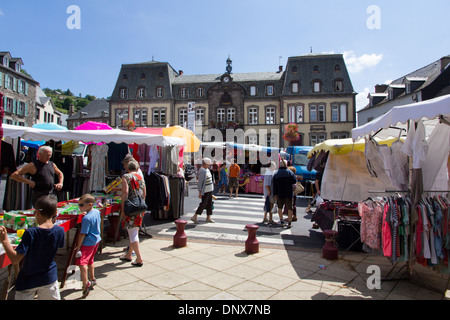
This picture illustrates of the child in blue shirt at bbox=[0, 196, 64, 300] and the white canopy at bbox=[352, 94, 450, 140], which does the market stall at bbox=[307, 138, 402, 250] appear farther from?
the child in blue shirt at bbox=[0, 196, 64, 300]

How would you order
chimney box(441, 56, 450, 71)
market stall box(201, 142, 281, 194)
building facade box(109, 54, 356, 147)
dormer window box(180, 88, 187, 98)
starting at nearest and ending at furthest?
market stall box(201, 142, 281, 194) → chimney box(441, 56, 450, 71) → building facade box(109, 54, 356, 147) → dormer window box(180, 88, 187, 98)

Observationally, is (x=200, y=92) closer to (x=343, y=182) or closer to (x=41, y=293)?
(x=343, y=182)

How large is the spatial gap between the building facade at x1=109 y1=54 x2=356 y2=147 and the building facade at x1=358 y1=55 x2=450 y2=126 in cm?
263

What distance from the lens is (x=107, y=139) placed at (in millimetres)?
6879

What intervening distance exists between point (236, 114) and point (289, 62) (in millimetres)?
10082

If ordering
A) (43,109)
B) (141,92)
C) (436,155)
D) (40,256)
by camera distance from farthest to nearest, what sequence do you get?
(43,109) → (141,92) → (436,155) → (40,256)

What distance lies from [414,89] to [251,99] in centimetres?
1903

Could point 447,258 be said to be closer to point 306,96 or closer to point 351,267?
point 351,267

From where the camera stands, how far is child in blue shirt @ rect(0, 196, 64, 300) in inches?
105

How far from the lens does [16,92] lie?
38.5 meters

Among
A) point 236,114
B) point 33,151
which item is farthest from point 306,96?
point 33,151

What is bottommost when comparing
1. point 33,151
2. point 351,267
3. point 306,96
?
point 351,267

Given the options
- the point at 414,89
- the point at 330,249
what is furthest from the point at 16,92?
the point at 414,89

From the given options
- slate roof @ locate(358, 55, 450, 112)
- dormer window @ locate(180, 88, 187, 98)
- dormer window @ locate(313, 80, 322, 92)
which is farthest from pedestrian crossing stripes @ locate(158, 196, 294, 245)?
dormer window @ locate(180, 88, 187, 98)
